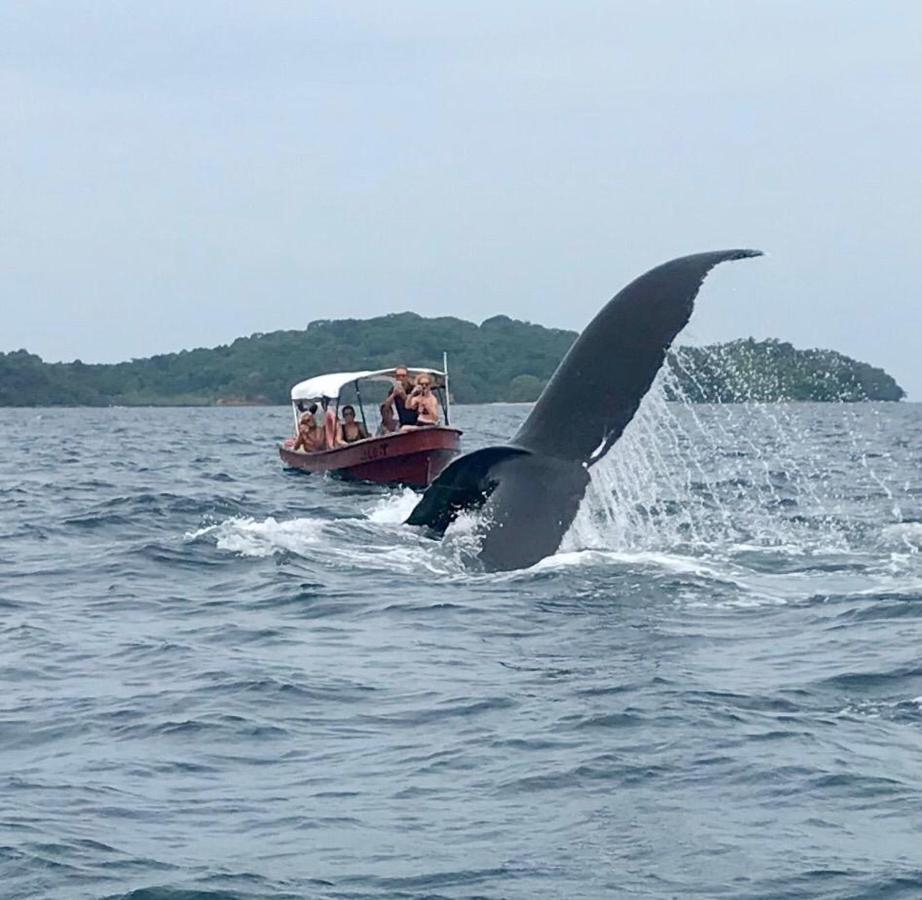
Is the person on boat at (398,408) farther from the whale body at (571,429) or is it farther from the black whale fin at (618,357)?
the black whale fin at (618,357)

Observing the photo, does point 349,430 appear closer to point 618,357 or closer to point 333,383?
point 333,383

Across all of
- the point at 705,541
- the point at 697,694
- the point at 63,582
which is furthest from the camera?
the point at 705,541

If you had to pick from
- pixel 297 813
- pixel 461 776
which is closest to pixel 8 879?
pixel 297 813

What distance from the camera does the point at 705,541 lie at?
507 inches

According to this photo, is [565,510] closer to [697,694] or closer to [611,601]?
[611,601]

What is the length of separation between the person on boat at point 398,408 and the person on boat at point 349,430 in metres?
0.83

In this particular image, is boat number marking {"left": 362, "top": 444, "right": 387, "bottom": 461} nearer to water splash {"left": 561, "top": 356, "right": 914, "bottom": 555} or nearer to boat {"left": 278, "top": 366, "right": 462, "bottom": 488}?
boat {"left": 278, "top": 366, "right": 462, "bottom": 488}

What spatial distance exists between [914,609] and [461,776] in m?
4.15

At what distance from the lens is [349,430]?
86.8 ft

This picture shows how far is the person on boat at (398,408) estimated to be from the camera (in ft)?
81.1

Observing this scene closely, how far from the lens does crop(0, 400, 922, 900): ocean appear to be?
5.60 meters

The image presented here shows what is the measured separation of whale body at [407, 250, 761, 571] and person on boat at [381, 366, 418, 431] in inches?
578

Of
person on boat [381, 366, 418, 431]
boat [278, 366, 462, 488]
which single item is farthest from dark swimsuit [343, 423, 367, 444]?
boat [278, 366, 462, 488]

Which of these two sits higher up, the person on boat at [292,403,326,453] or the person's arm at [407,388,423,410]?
the person's arm at [407,388,423,410]
